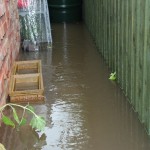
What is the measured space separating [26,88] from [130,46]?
1.51m

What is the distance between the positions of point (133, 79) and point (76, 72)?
5.60ft

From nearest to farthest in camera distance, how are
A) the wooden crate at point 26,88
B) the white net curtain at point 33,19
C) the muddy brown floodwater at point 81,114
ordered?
the muddy brown floodwater at point 81,114 → the wooden crate at point 26,88 → the white net curtain at point 33,19

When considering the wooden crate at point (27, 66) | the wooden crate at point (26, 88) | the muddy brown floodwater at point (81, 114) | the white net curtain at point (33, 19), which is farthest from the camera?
the white net curtain at point (33, 19)

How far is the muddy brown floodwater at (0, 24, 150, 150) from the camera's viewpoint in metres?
3.56

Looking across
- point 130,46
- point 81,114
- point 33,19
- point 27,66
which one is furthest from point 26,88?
point 33,19

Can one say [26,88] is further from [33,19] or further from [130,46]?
[33,19]

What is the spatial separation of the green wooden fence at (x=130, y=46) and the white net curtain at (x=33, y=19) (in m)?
1.60

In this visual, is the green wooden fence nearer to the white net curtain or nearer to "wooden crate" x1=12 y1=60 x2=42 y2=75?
→ "wooden crate" x1=12 y1=60 x2=42 y2=75

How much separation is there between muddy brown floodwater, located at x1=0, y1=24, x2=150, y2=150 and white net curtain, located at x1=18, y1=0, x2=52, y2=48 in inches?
43.4

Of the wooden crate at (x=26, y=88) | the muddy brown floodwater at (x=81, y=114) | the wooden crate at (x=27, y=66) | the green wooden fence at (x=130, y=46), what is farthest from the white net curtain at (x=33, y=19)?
the wooden crate at (x=26, y=88)

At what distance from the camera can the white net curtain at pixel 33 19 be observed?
7.31 m

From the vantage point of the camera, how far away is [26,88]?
489 centimetres

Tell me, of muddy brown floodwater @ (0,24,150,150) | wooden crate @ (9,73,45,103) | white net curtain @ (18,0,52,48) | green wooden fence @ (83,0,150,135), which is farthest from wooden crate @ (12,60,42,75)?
white net curtain @ (18,0,52,48)

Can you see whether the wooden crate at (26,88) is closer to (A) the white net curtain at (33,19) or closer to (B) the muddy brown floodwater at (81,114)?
(B) the muddy brown floodwater at (81,114)
